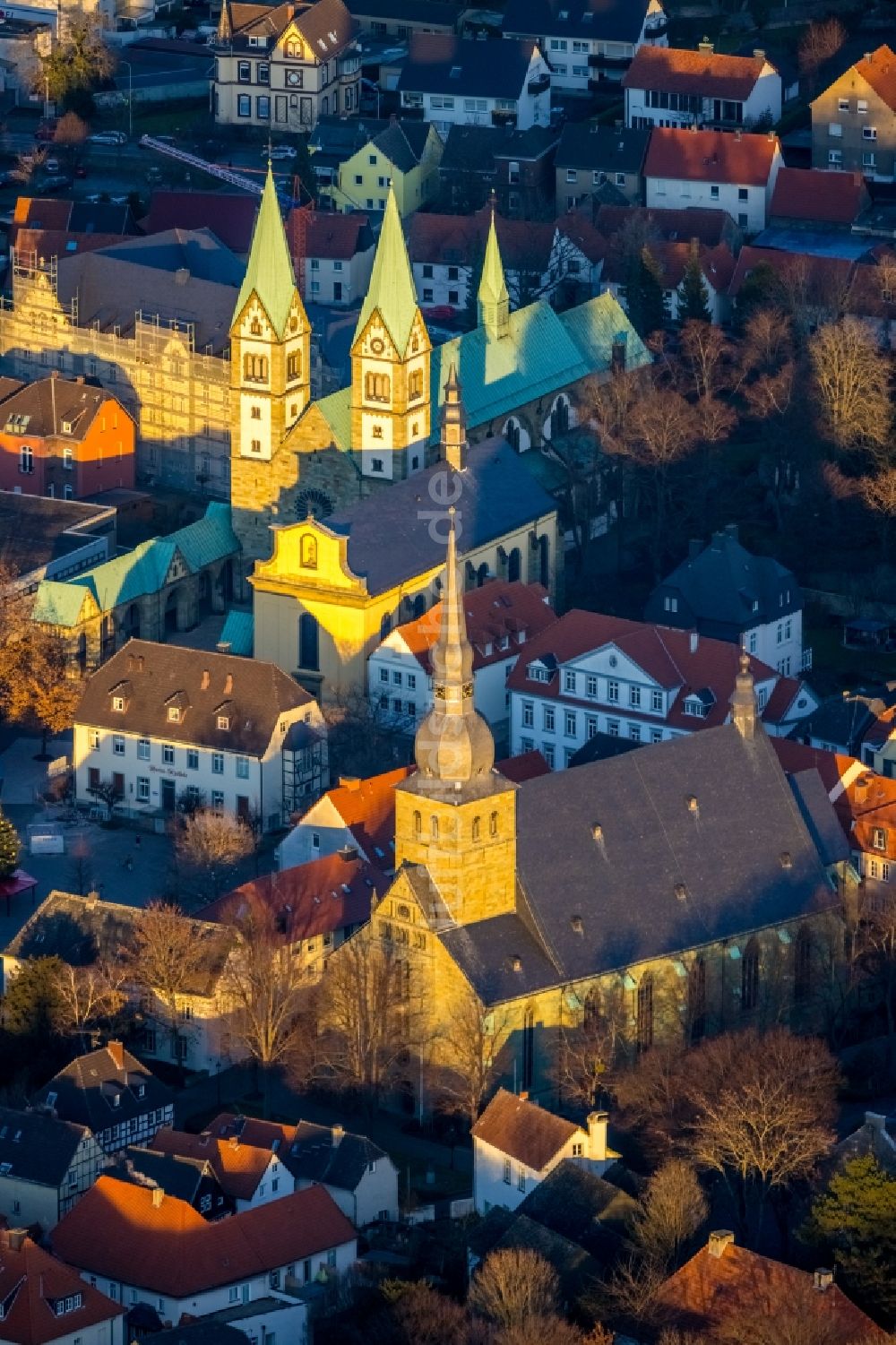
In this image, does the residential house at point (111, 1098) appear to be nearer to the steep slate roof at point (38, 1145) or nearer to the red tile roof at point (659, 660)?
the steep slate roof at point (38, 1145)

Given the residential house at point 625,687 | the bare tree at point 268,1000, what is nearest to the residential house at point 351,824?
the bare tree at point 268,1000

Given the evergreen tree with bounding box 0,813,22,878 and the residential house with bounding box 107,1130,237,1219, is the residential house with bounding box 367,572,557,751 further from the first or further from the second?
the residential house with bounding box 107,1130,237,1219

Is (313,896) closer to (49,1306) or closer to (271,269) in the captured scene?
(49,1306)

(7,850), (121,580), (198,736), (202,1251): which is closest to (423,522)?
(121,580)

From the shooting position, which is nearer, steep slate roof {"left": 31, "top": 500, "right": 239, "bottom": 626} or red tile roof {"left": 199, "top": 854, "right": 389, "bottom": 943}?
red tile roof {"left": 199, "top": 854, "right": 389, "bottom": 943}

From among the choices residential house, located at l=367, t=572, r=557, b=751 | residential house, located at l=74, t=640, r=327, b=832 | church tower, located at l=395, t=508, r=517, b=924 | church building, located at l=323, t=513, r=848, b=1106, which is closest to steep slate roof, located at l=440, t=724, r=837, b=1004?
church building, located at l=323, t=513, r=848, b=1106

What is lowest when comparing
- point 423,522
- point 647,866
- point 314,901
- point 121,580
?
point 121,580

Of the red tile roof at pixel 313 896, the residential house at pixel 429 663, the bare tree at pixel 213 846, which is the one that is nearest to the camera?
the red tile roof at pixel 313 896
